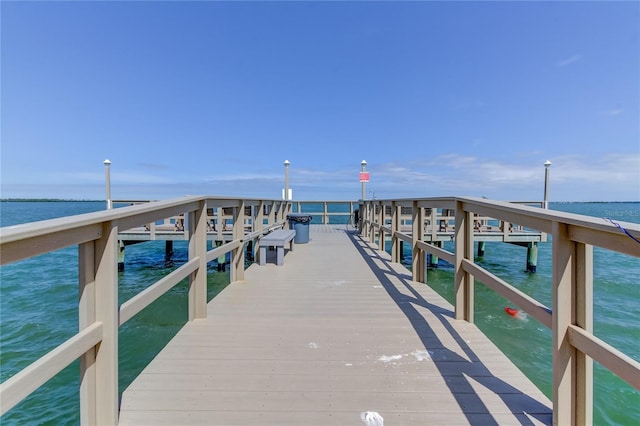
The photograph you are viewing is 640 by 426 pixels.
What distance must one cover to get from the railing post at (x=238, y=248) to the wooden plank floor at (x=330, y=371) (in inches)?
32.3

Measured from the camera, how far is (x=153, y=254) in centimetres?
1340

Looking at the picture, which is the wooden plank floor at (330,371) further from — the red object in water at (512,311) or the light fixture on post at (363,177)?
the light fixture on post at (363,177)

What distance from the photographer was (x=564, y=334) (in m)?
1.50

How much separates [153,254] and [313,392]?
13.5 metres

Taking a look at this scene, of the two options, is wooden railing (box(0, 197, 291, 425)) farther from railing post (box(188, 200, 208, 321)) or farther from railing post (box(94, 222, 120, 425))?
railing post (box(188, 200, 208, 321))

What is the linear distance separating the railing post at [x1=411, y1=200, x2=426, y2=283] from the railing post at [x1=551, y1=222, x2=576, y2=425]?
8.37 ft

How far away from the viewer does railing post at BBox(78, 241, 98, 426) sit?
143cm

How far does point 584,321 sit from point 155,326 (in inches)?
199

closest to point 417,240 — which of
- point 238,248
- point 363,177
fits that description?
point 238,248

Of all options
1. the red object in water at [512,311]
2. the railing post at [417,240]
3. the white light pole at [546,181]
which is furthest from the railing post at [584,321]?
the white light pole at [546,181]

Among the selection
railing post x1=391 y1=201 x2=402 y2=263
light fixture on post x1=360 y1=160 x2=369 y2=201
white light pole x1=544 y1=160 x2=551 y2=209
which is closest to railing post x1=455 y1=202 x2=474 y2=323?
railing post x1=391 y1=201 x2=402 y2=263

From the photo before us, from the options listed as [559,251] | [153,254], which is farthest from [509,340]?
[153,254]

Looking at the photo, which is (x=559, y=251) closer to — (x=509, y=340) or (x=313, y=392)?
(x=313, y=392)

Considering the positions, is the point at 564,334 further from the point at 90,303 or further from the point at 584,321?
the point at 90,303
